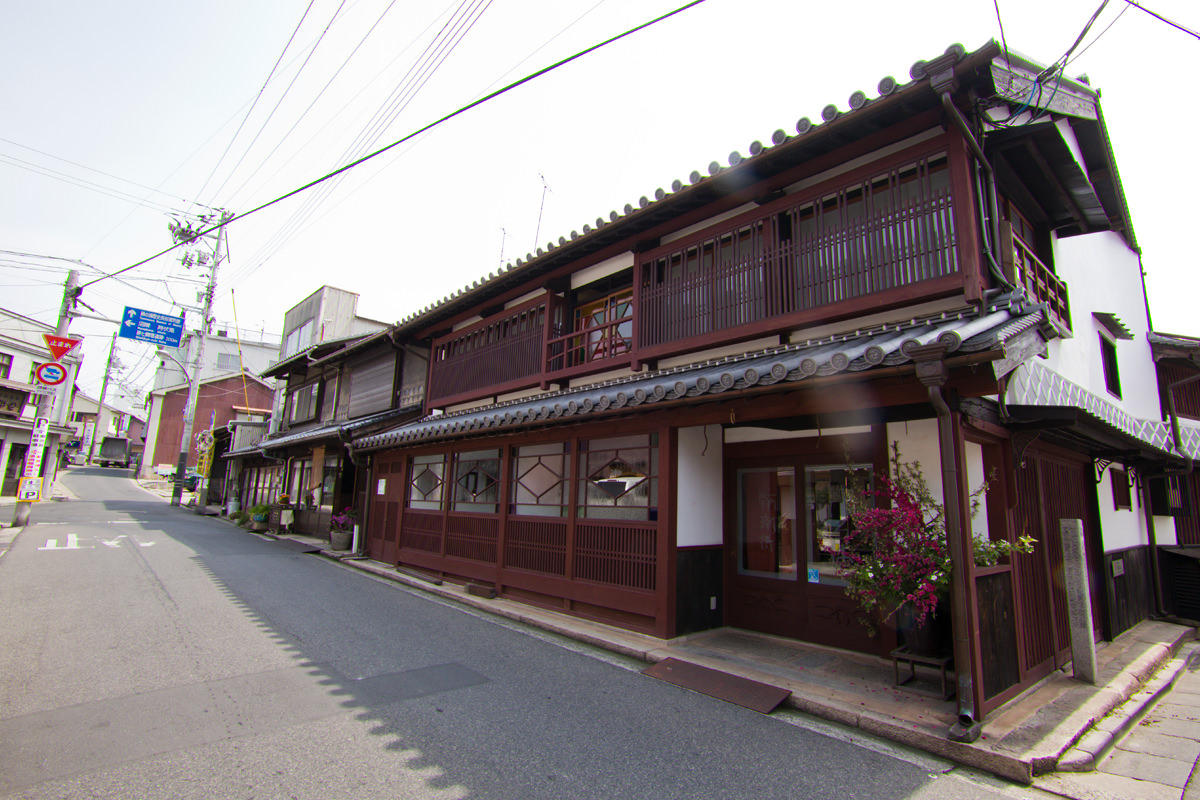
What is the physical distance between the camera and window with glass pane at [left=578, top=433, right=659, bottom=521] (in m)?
7.98

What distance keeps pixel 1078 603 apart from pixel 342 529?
54.6ft

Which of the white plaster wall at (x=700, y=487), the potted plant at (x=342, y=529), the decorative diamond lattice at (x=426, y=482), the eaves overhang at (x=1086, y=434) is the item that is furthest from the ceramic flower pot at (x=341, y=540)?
the eaves overhang at (x=1086, y=434)

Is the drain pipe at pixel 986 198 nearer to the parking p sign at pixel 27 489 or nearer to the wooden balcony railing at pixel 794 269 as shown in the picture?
the wooden balcony railing at pixel 794 269

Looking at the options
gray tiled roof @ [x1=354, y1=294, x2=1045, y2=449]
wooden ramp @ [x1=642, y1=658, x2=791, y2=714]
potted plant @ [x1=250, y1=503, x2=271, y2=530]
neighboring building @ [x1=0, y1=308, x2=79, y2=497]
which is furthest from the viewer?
neighboring building @ [x1=0, y1=308, x2=79, y2=497]

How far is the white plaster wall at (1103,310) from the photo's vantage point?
8312mm

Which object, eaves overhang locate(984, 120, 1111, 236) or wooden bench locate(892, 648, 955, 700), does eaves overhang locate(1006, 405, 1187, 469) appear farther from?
eaves overhang locate(984, 120, 1111, 236)

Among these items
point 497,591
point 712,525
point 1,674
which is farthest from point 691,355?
point 1,674

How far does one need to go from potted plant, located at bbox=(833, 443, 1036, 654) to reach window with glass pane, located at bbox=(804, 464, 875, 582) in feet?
2.86

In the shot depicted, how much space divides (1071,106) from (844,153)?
132 inches

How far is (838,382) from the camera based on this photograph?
5254 mm

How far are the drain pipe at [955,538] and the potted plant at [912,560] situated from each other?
14.4 inches

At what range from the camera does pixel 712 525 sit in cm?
796

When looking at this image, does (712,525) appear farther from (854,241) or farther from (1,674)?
(1,674)

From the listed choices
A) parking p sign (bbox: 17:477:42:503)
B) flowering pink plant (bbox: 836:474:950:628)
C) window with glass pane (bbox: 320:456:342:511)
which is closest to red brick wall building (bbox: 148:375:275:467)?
parking p sign (bbox: 17:477:42:503)
